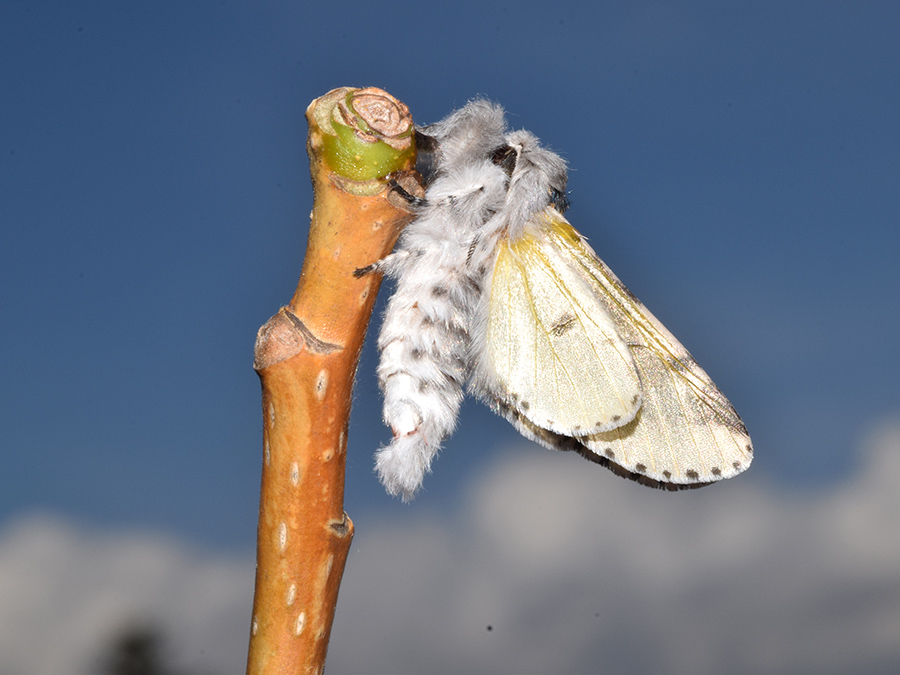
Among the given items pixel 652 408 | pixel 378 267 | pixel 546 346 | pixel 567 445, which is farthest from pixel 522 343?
pixel 378 267

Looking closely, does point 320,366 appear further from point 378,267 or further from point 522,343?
point 522,343

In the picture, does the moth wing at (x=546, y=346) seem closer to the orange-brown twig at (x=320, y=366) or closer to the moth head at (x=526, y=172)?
the moth head at (x=526, y=172)

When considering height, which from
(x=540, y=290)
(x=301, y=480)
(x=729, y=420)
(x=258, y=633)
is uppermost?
(x=540, y=290)

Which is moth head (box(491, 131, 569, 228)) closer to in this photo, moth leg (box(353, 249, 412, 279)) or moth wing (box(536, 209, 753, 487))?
moth wing (box(536, 209, 753, 487))

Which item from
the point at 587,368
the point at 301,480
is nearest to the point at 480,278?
the point at 587,368

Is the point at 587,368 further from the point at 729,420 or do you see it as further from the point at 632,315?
the point at 729,420

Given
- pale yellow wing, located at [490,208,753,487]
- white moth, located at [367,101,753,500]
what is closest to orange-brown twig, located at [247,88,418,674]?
white moth, located at [367,101,753,500]

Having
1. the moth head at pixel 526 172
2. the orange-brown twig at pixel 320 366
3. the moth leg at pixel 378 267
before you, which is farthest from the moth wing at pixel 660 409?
the orange-brown twig at pixel 320 366
